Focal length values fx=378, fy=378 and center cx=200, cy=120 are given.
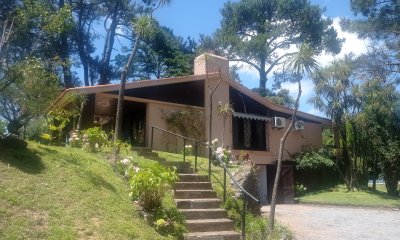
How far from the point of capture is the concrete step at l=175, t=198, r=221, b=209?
868 centimetres

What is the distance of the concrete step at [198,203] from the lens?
28.5ft

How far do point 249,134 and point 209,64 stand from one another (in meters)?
4.31

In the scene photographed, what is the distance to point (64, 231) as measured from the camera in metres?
5.93

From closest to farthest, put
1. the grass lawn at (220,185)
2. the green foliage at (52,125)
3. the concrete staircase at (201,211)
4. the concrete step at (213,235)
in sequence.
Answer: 1. the concrete step at (213,235)
2. the concrete staircase at (201,211)
3. the grass lawn at (220,185)
4. the green foliage at (52,125)

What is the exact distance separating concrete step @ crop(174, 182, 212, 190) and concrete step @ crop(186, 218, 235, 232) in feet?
4.75

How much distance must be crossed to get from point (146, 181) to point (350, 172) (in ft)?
53.2

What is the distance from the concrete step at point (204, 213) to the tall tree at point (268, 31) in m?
22.8

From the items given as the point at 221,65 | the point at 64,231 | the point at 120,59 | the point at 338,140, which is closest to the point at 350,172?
the point at 338,140

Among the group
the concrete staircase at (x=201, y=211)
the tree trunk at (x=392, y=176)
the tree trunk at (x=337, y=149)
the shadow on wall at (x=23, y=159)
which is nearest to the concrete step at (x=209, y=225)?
the concrete staircase at (x=201, y=211)

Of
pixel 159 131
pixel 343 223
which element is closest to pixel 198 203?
pixel 343 223

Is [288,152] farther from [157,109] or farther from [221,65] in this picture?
[157,109]

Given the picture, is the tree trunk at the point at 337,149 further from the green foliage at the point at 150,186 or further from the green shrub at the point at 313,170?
the green foliage at the point at 150,186

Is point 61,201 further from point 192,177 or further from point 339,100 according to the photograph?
point 339,100

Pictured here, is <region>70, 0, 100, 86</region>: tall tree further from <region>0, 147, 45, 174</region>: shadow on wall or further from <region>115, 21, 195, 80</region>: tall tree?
<region>0, 147, 45, 174</region>: shadow on wall
